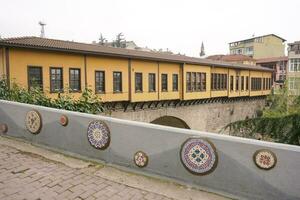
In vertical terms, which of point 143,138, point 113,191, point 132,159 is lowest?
point 113,191

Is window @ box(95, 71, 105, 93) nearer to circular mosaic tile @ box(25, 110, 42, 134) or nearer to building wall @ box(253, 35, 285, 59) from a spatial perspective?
circular mosaic tile @ box(25, 110, 42, 134)

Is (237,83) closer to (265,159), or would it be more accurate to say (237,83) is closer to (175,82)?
(175,82)

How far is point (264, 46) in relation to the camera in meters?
55.2

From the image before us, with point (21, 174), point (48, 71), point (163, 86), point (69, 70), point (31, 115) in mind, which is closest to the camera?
point (21, 174)

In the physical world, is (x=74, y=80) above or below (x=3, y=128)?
above

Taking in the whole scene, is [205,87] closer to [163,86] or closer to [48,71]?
[163,86]

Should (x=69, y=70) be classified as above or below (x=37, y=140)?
above

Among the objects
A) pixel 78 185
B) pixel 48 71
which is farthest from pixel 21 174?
pixel 48 71

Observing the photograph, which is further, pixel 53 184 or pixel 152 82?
pixel 152 82

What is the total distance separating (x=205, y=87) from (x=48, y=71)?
14.5m

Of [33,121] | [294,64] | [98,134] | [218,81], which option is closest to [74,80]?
[33,121]

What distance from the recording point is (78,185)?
12.1 feet

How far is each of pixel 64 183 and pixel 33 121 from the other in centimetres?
236

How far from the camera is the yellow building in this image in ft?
41.0
